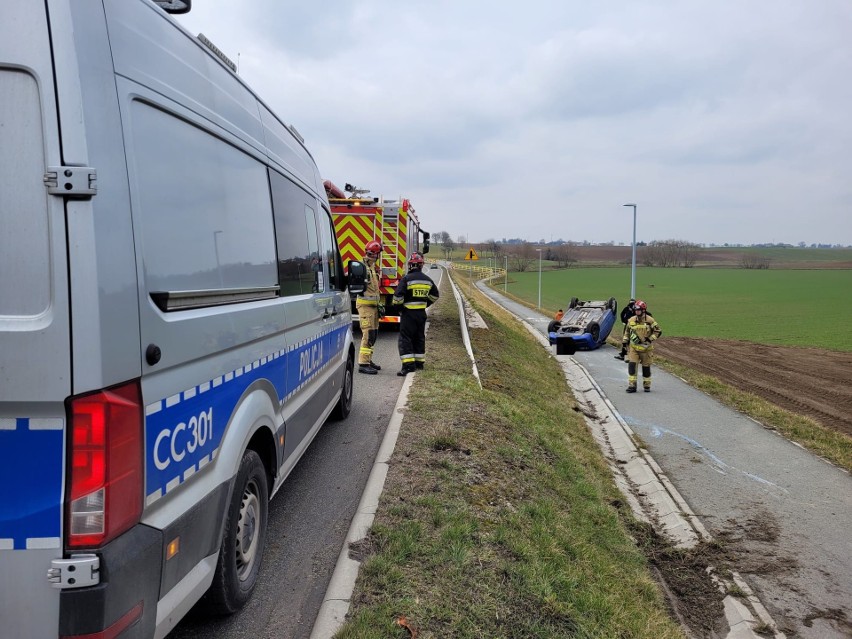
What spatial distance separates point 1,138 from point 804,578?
24.4 feet

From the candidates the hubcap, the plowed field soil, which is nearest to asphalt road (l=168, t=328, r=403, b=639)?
the hubcap

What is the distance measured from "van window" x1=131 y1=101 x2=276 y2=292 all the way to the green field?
89.0 ft

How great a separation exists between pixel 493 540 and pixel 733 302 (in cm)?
5068

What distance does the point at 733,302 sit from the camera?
4869 centimetres

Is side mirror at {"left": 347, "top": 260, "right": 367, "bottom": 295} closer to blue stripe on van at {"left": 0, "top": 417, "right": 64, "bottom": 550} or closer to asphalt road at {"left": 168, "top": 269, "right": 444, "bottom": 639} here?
asphalt road at {"left": 168, "top": 269, "right": 444, "bottom": 639}

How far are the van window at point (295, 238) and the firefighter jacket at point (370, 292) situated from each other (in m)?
4.56

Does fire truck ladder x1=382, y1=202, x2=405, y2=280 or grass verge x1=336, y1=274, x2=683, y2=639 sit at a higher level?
fire truck ladder x1=382, y1=202, x2=405, y2=280

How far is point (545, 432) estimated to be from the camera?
8609 millimetres

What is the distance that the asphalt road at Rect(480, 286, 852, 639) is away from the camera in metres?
5.82

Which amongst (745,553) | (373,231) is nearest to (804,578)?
(745,553)

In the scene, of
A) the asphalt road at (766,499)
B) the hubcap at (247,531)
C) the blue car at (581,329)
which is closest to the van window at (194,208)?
the hubcap at (247,531)

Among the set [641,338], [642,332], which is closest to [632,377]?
[641,338]

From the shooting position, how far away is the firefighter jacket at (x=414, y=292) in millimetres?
9062

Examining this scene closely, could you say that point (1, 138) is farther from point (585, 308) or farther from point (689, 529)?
point (585, 308)
